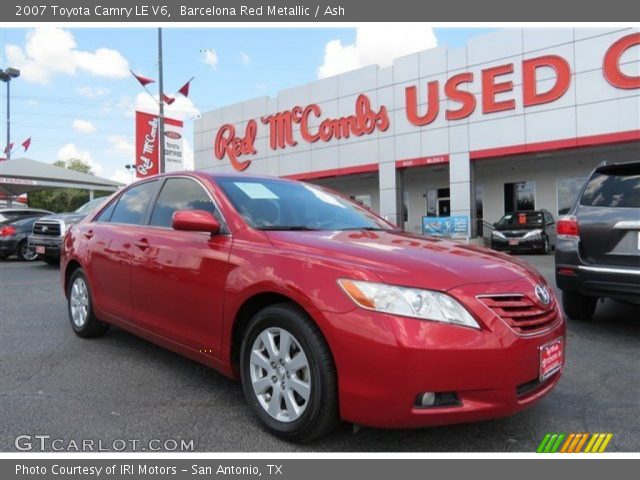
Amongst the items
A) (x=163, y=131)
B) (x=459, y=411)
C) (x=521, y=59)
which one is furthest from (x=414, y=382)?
(x=163, y=131)

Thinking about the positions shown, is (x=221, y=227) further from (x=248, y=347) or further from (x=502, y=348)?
(x=502, y=348)

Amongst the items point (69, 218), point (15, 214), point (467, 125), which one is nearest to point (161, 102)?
point (15, 214)

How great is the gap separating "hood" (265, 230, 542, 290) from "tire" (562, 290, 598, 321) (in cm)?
291

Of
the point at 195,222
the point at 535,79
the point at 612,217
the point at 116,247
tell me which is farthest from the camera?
the point at 535,79

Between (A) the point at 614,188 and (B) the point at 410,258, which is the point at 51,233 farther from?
(A) the point at 614,188

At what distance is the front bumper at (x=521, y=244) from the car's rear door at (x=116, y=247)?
13.9m

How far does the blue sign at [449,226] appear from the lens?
1874 centimetres

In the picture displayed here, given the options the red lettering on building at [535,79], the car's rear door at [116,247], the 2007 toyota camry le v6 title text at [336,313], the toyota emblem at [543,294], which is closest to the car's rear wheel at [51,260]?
the car's rear door at [116,247]

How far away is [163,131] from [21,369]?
17802 millimetres

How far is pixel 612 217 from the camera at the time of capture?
4637mm

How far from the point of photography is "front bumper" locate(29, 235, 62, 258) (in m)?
10.5

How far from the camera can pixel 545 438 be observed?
276cm

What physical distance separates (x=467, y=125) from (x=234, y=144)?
1298 cm

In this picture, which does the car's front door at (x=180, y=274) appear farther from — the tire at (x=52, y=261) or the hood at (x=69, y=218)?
the tire at (x=52, y=261)
